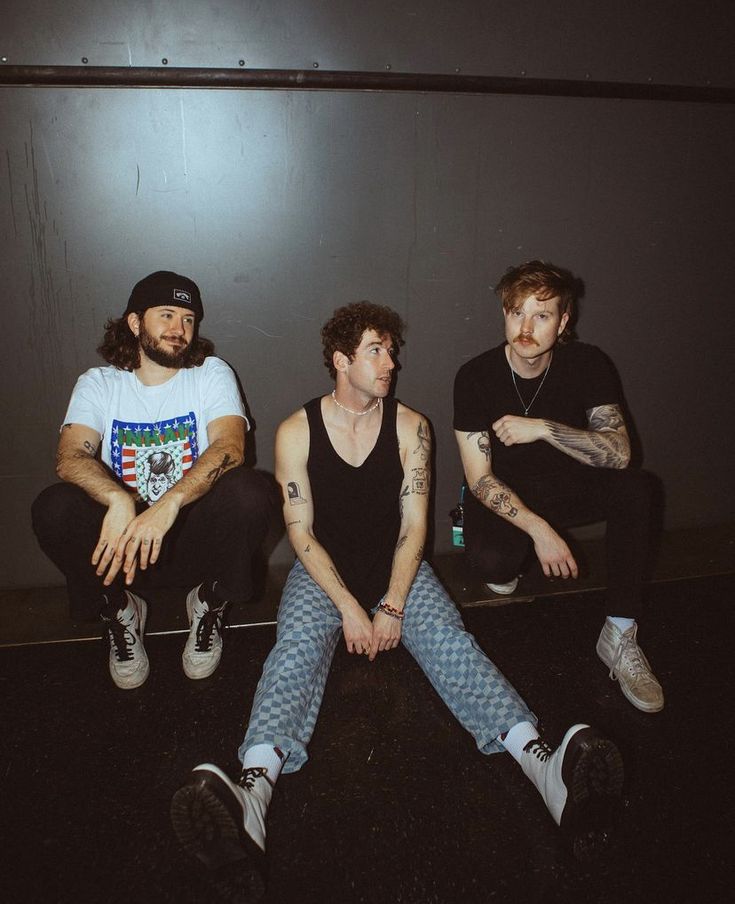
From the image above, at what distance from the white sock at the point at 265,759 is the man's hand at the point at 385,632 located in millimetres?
453

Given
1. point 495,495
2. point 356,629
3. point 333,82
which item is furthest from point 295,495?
point 333,82

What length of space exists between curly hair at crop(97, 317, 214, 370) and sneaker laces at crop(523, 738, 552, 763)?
70.3 inches

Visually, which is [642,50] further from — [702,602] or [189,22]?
[702,602]

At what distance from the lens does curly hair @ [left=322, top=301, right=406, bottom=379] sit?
2150 mm

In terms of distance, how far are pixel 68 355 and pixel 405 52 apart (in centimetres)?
187

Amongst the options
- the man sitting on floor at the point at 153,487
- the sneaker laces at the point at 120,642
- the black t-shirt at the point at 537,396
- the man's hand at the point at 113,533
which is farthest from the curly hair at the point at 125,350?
the black t-shirt at the point at 537,396

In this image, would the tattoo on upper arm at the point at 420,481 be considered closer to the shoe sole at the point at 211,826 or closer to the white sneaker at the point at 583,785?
Result: the white sneaker at the point at 583,785

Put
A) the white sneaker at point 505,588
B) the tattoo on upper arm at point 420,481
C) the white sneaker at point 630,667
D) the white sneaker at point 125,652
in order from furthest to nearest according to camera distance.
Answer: the white sneaker at point 505,588, the tattoo on upper arm at point 420,481, the white sneaker at point 125,652, the white sneaker at point 630,667

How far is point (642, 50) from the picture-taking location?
7.90ft

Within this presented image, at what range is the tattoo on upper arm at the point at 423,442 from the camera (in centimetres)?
218

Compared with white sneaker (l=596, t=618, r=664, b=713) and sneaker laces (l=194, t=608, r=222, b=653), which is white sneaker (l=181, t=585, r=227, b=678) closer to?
sneaker laces (l=194, t=608, r=222, b=653)

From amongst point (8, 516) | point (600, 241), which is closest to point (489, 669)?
point (600, 241)

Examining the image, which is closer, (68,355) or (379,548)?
(379,548)

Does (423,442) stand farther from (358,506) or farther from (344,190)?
(344,190)
